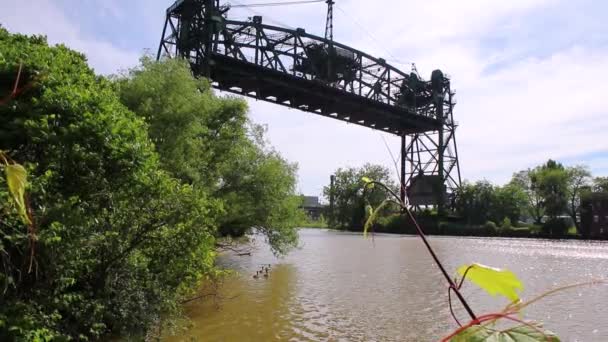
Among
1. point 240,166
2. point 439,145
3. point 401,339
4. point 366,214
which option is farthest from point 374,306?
point 439,145

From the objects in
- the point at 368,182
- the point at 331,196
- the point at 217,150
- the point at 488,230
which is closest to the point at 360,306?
the point at 217,150

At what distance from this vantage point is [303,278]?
20.7 metres

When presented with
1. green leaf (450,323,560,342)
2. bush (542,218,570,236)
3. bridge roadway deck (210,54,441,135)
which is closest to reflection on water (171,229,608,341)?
green leaf (450,323,560,342)

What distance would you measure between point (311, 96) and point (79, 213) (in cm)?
4561

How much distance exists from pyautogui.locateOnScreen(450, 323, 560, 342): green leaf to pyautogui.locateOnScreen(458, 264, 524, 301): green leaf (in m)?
0.12

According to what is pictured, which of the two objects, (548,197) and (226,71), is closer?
(226,71)

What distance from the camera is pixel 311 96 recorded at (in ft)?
167

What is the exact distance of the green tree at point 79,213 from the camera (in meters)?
5.70

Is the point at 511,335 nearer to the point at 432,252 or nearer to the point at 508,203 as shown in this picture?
the point at 432,252

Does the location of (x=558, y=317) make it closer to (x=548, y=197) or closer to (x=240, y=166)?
(x=240, y=166)

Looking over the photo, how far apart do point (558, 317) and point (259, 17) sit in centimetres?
4004

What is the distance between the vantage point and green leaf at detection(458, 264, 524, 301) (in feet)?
2.76

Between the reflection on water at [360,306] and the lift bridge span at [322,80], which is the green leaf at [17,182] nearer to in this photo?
the reflection on water at [360,306]

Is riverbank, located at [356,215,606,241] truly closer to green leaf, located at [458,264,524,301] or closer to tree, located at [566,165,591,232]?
tree, located at [566,165,591,232]
